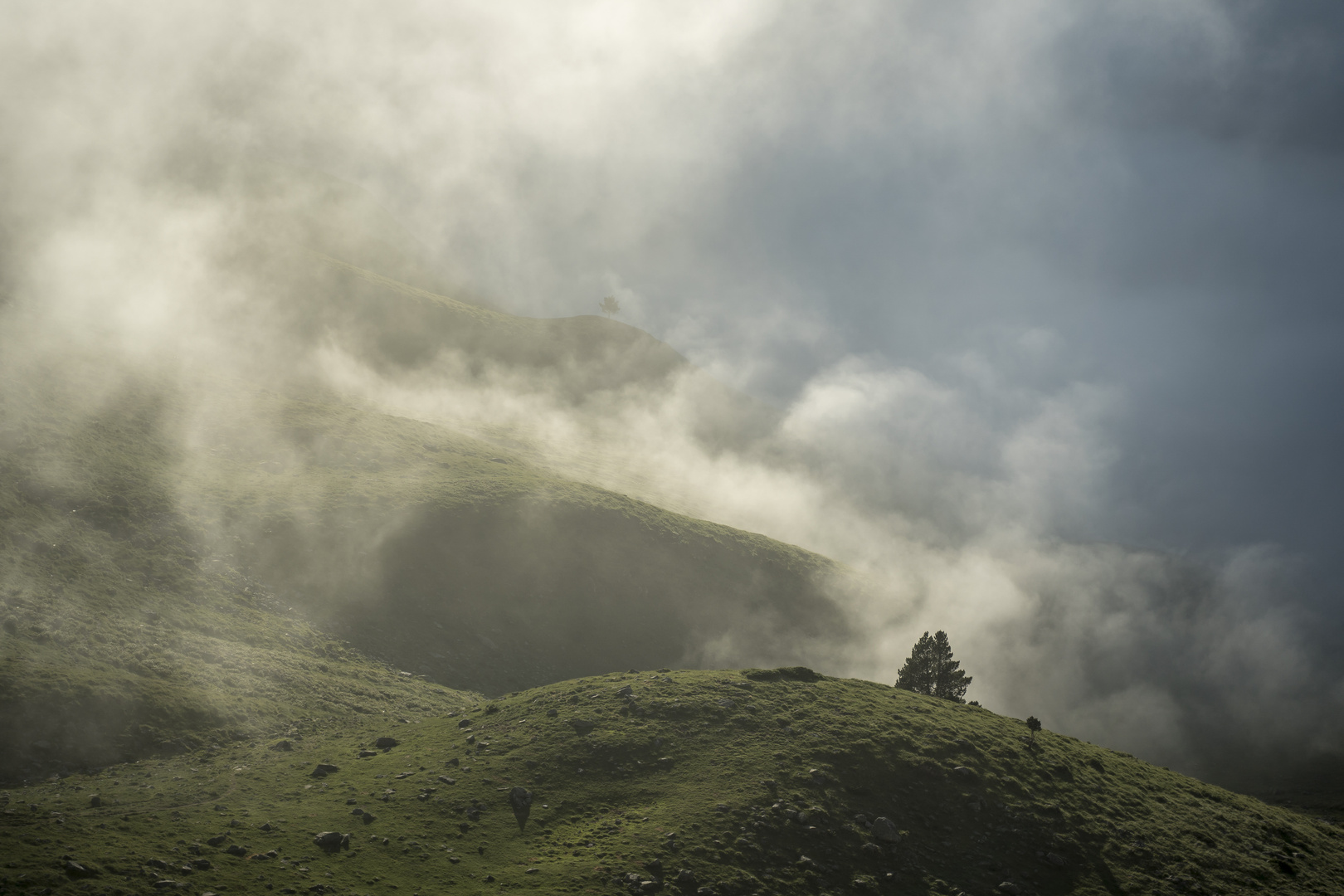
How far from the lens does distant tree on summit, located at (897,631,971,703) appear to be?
6319 cm

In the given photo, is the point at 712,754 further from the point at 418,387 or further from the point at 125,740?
the point at 418,387

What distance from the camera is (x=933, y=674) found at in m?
63.6

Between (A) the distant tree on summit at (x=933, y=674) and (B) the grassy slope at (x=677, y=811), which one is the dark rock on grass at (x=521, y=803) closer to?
(B) the grassy slope at (x=677, y=811)

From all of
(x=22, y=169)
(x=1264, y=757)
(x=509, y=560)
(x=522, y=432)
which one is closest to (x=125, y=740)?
(x=509, y=560)

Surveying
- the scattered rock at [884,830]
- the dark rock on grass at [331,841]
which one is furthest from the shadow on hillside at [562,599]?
the scattered rock at [884,830]

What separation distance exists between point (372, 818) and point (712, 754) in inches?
703

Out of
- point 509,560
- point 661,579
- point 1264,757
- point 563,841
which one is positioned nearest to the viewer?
point 563,841

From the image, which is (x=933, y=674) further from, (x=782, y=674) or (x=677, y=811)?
(x=677, y=811)

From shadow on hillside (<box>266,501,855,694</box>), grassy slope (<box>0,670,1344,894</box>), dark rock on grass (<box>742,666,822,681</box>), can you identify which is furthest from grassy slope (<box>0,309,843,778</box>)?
dark rock on grass (<box>742,666,822,681</box>)

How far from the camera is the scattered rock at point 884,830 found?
34.8 metres

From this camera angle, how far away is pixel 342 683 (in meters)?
53.7

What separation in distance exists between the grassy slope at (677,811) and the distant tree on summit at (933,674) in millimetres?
12949

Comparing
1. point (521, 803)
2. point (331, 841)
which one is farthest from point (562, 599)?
point (331, 841)

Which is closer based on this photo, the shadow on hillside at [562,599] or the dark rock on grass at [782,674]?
the dark rock on grass at [782,674]
